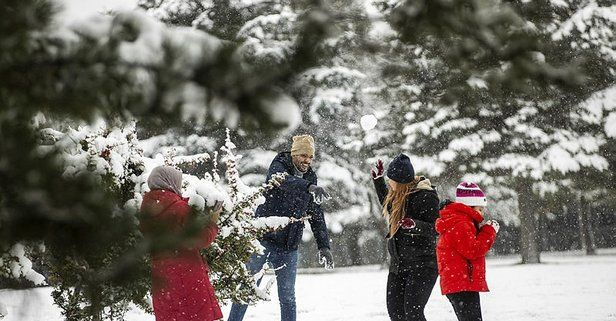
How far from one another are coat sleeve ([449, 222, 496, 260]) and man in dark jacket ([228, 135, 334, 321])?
1267 millimetres

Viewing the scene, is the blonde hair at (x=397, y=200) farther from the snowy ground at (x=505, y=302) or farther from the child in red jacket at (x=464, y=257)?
the snowy ground at (x=505, y=302)

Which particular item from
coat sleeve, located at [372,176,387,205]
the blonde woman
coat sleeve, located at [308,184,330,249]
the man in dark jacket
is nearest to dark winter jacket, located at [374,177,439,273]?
the blonde woman

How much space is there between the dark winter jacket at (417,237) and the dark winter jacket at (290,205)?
984mm

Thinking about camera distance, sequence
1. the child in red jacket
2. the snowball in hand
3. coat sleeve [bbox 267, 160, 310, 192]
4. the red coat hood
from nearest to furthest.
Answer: the child in red jacket
the red coat hood
coat sleeve [bbox 267, 160, 310, 192]
the snowball in hand

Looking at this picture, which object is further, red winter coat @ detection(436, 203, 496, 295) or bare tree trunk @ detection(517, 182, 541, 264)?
bare tree trunk @ detection(517, 182, 541, 264)

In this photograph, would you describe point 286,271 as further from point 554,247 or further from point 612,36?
point 554,247

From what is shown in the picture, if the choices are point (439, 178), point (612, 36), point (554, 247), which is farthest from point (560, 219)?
point (612, 36)

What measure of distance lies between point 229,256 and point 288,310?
1032 millimetres

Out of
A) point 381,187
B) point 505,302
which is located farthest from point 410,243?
point 505,302

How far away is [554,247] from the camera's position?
104 ft

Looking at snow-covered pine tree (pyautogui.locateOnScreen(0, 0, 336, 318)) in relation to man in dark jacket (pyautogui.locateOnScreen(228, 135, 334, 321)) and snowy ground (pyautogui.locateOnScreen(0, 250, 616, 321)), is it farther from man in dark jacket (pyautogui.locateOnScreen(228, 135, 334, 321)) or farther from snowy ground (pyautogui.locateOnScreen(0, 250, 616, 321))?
snowy ground (pyautogui.locateOnScreen(0, 250, 616, 321))

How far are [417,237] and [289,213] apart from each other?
135 centimetres

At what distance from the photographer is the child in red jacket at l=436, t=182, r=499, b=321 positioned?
498 centimetres

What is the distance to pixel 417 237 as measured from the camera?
5.45 m
